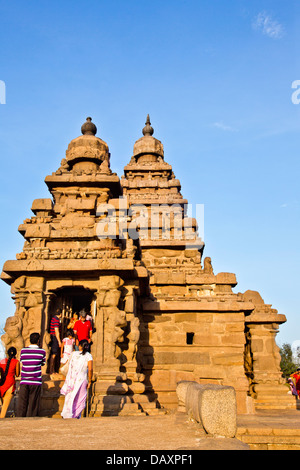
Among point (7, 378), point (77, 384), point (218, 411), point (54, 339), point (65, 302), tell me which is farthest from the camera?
point (65, 302)

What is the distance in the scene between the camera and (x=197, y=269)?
53.6 feet

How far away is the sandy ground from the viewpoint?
3.97 metres

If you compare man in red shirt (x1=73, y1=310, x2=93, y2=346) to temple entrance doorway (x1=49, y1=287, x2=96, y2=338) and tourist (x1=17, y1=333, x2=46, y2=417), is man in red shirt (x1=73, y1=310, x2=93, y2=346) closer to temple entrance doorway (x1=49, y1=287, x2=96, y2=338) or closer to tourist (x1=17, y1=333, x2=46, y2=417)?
temple entrance doorway (x1=49, y1=287, x2=96, y2=338)

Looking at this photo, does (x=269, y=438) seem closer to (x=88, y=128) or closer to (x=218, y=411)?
(x=218, y=411)

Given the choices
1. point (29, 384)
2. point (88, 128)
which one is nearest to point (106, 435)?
point (29, 384)

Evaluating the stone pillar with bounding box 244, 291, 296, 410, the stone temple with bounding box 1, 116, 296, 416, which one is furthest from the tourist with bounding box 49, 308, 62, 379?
the stone pillar with bounding box 244, 291, 296, 410

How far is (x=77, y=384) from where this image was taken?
698 centimetres

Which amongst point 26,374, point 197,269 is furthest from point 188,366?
point 26,374

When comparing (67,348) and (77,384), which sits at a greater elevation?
(67,348)

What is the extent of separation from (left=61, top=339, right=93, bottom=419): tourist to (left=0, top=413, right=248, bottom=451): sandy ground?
1.12 m

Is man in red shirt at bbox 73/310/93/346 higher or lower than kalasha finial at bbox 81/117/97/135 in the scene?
lower

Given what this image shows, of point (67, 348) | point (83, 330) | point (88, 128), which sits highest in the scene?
point (88, 128)

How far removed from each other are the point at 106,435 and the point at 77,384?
2.53 metres

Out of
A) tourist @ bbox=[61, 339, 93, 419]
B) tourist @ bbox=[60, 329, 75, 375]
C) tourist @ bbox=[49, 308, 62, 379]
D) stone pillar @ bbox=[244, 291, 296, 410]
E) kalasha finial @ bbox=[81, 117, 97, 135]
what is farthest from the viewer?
kalasha finial @ bbox=[81, 117, 97, 135]
